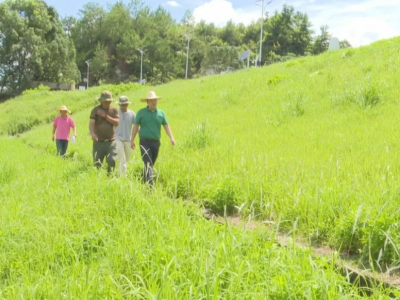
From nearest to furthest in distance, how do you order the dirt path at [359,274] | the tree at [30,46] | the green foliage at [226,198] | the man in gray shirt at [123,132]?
the dirt path at [359,274] → the green foliage at [226,198] → the man in gray shirt at [123,132] → the tree at [30,46]

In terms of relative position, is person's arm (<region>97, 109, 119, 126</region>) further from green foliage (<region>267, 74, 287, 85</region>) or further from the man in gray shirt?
green foliage (<region>267, 74, 287, 85</region>)

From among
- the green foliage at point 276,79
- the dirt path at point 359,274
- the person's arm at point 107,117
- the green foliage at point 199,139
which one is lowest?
the dirt path at point 359,274

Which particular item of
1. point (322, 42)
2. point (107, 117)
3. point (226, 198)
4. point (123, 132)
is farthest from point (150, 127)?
point (322, 42)

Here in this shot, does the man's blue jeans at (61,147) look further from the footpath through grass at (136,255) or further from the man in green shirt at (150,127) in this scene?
the footpath through grass at (136,255)

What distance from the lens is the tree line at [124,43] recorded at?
184 ft

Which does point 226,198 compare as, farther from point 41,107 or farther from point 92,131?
point 41,107

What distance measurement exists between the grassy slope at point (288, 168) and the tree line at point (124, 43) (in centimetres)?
4336

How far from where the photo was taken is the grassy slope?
3932mm

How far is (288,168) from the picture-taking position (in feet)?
19.5

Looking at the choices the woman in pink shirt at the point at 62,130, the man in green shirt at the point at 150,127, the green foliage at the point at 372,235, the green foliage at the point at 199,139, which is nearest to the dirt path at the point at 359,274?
the green foliage at the point at 372,235

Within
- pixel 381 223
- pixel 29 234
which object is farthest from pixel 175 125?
pixel 381 223

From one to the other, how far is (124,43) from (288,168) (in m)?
72.4

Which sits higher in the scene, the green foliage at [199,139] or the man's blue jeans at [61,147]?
the green foliage at [199,139]

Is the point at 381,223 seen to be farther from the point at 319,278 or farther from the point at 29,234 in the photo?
the point at 29,234
